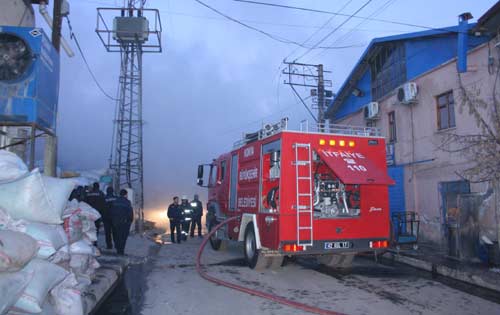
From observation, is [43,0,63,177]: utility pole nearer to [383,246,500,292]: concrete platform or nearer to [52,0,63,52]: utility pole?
[52,0,63,52]: utility pole

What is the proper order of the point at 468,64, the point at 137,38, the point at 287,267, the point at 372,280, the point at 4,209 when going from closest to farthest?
the point at 4,209, the point at 372,280, the point at 287,267, the point at 468,64, the point at 137,38

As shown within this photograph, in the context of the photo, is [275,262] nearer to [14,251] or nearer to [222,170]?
[222,170]

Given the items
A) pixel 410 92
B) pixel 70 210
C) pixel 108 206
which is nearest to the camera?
pixel 70 210

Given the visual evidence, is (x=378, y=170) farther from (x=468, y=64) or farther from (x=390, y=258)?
(x=468, y=64)

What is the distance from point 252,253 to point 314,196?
5.95 ft

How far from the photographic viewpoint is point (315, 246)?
768cm

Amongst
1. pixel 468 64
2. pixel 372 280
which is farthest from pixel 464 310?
pixel 468 64

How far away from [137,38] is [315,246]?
591 inches

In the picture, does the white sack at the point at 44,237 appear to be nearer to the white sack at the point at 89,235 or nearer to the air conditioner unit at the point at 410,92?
the white sack at the point at 89,235

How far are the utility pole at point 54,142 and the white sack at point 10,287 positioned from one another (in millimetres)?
4706

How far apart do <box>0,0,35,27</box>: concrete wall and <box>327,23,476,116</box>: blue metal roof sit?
1196 centimetres

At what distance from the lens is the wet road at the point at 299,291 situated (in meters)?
5.65

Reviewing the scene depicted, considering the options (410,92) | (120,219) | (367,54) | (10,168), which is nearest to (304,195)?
(120,219)

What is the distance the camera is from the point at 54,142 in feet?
26.7
